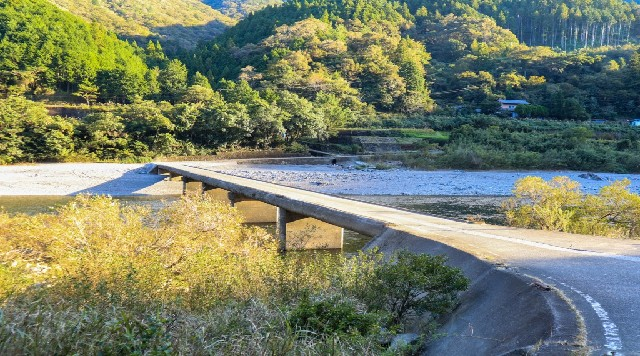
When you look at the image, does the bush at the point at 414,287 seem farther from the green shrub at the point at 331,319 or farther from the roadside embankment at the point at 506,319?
the green shrub at the point at 331,319

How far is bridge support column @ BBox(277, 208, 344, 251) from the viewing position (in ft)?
53.7

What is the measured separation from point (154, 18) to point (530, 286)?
5922 inches

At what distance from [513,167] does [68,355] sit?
4603cm

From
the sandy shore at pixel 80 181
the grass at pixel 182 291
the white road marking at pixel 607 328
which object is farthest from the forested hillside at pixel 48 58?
the white road marking at pixel 607 328

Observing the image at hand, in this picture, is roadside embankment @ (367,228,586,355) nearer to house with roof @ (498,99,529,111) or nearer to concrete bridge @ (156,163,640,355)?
concrete bridge @ (156,163,640,355)

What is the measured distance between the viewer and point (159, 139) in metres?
48.7

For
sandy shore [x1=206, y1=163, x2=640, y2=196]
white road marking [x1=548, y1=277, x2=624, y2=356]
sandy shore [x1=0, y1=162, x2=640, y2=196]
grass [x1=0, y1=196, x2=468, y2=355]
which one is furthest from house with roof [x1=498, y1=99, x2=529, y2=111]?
white road marking [x1=548, y1=277, x2=624, y2=356]

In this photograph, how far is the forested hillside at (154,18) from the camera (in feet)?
391

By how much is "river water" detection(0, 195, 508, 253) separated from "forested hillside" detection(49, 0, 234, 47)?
9425 cm

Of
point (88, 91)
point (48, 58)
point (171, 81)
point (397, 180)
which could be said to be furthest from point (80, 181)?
point (48, 58)

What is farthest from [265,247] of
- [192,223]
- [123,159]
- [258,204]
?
[123,159]

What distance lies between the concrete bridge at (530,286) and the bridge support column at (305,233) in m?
3.58

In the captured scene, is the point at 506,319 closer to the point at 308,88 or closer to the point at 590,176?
the point at 590,176

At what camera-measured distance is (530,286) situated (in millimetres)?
6074
